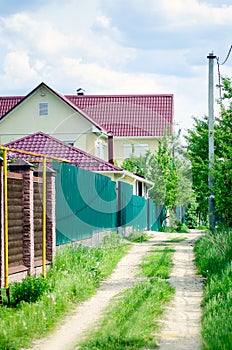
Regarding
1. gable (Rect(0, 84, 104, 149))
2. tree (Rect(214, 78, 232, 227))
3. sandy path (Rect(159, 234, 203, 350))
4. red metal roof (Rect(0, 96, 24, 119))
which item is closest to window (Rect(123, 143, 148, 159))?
gable (Rect(0, 84, 104, 149))

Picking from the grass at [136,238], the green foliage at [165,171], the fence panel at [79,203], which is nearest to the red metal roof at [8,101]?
the green foliage at [165,171]

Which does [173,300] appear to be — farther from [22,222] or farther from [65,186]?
[65,186]

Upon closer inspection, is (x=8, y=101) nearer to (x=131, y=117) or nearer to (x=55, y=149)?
(x=131, y=117)

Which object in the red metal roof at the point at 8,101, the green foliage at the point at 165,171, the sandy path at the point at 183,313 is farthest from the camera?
the red metal roof at the point at 8,101

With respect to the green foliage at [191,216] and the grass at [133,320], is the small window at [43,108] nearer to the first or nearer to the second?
the green foliage at [191,216]

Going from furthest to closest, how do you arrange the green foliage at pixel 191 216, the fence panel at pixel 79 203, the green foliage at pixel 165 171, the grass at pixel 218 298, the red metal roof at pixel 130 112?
the green foliage at pixel 191 216
the red metal roof at pixel 130 112
the green foliage at pixel 165 171
the fence panel at pixel 79 203
the grass at pixel 218 298

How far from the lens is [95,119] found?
42406 millimetres

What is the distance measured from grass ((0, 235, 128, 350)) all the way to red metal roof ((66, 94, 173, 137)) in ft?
85.8

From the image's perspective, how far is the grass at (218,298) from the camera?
23.5 feet

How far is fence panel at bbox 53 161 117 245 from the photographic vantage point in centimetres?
1425

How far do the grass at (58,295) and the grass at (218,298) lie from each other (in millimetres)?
1922

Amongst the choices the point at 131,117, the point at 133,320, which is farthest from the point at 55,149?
the point at 131,117

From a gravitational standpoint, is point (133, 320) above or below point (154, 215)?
below

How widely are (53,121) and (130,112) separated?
7.03 metres
